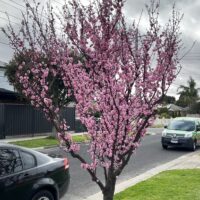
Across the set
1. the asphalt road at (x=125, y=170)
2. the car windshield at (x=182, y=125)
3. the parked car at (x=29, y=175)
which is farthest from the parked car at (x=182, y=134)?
the parked car at (x=29, y=175)

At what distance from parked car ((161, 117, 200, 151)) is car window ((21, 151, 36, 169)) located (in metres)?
14.7

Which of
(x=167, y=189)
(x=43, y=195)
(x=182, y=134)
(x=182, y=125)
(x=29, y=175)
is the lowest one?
(x=167, y=189)

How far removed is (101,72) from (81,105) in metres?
0.55

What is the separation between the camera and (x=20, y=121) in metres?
27.0

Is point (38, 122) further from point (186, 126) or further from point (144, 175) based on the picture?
point (144, 175)

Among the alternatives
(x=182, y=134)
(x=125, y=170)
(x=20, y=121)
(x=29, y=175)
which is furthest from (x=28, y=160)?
(x=20, y=121)

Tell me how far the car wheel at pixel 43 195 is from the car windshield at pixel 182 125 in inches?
611

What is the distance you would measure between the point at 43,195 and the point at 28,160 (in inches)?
24.2

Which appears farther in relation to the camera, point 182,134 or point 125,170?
point 182,134

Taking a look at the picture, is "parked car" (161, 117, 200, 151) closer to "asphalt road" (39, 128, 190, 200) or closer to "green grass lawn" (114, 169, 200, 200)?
"asphalt road" (39, 128, 190, 200)

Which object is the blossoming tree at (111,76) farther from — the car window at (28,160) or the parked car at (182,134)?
the parked car at (182,134)

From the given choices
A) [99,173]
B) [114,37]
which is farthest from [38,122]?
[114,37]

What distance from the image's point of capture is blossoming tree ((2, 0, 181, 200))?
4902 millimetres

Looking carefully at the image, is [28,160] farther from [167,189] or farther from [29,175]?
[167,189]
